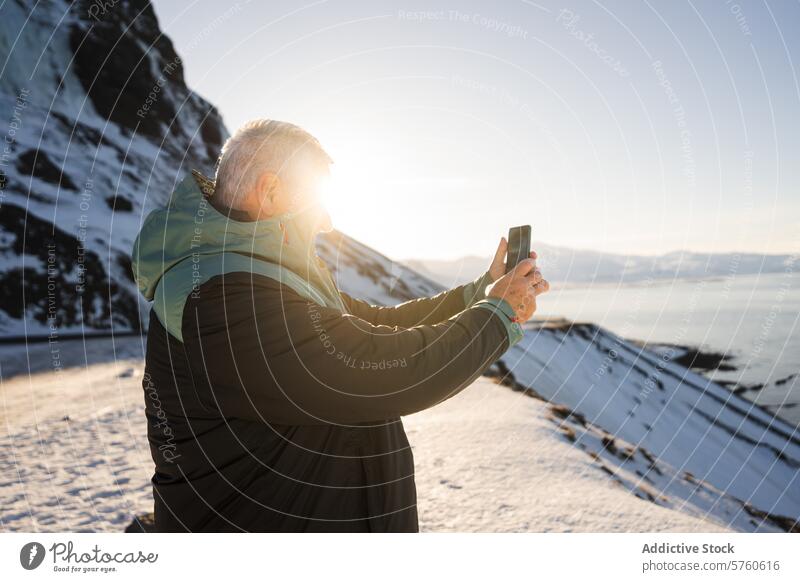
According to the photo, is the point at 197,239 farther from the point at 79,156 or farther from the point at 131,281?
the point at 79,156

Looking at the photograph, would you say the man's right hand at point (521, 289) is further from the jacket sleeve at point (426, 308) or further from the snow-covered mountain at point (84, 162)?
the snow-covered mountain at point (84, 162)

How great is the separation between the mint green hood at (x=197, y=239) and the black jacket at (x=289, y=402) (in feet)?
0.45

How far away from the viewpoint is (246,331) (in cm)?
156

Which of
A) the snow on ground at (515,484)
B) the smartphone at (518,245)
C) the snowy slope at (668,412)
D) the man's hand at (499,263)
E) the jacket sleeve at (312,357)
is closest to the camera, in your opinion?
the jacket sleeve at (312,357)

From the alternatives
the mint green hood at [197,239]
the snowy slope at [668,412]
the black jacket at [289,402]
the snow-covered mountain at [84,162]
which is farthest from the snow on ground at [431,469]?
the snowy slope at [668,412]

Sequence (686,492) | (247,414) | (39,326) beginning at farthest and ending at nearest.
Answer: (39,326), (686,492), (247,414)

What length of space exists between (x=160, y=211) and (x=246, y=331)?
1.92ft

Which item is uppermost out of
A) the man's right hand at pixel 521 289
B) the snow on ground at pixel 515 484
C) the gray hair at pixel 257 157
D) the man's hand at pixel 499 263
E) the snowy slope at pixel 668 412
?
the gray hair at pixel 257 157

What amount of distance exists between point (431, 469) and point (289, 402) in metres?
5.74

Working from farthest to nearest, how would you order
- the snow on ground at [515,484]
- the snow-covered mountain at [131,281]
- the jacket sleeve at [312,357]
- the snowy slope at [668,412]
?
the snowy slope at [668,412]
the snow-covered mountain at [131,281]
the snow on ground at [515,484]
the jacket sleeve at [312,357]

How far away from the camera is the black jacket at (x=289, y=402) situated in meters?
1.57
